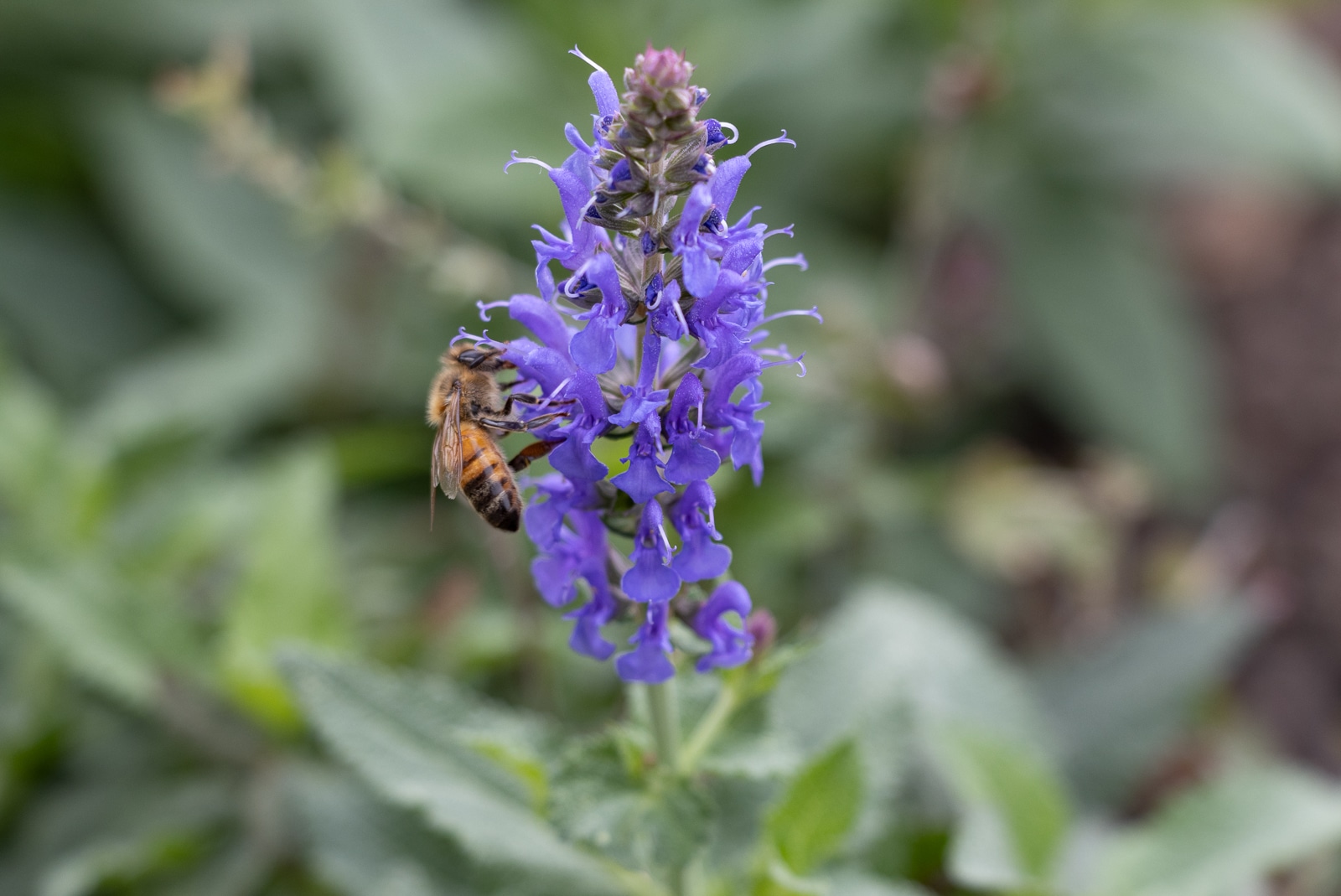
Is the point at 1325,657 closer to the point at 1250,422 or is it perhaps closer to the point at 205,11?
the point at 1250,422

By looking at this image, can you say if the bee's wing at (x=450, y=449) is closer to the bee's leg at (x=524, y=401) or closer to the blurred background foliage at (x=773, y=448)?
the bee's leg at (x=524, y=401)

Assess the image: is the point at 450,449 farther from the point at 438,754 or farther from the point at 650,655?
the point at 438,754

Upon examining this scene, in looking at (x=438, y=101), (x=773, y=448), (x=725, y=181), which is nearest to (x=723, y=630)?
(x=725, y=181)

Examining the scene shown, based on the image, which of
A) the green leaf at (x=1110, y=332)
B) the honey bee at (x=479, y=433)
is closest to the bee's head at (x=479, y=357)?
the honey bee at (x=479, y=433)

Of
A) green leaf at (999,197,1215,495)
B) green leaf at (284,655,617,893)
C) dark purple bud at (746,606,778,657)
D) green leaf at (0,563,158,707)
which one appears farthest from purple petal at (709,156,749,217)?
green leaf at (999,197,1215,495)

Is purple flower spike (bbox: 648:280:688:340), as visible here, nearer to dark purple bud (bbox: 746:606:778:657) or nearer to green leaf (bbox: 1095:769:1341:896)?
dark purple bud (bbox: 746:606:778:657)

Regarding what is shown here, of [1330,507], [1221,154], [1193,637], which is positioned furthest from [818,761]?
[1221,154]
